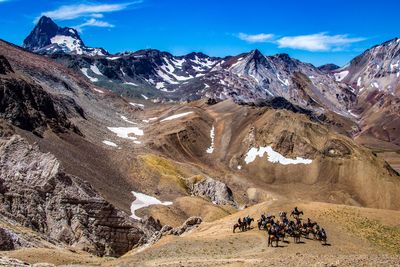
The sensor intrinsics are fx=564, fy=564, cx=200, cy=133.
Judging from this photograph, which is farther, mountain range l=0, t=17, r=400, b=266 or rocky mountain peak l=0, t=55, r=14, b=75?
rocky mountain peak l=0, t=55, r=14, b=75

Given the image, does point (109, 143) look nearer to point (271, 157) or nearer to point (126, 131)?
point (126, 131)

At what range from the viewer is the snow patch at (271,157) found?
143125 mm

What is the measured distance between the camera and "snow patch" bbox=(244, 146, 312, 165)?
143125 millimetres

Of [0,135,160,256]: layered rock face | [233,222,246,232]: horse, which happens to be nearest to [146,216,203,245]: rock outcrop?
[0,135,160,256]: layered rock face

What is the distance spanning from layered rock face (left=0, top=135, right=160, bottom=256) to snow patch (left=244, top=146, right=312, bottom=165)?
277ft

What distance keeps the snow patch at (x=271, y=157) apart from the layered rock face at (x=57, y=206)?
84.3 m

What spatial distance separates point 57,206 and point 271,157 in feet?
305

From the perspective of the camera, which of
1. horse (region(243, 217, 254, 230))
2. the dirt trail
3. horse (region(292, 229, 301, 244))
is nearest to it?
the dirt trail

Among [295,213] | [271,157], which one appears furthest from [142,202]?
[271,157]

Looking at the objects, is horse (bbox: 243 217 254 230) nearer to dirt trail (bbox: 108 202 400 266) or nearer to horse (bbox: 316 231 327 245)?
dirt trail (bbox: 108 202 400 266)

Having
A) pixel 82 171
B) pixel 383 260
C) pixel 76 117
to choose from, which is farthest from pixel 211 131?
pixel 383 260

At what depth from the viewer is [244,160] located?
486ft

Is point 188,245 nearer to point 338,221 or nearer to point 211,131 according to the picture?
point 338,221

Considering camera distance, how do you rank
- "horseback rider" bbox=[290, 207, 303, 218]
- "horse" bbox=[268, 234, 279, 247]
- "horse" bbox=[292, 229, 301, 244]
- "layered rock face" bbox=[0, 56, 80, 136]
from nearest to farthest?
"horse" bbox=[268, 234, 279, 247] < "horse" bbox=[292, 229, 301, 244] < "horseback rider" bbox=[290, 207, 303, 218] < "layered rock face" bbox=[0, 56, 80, 136]
